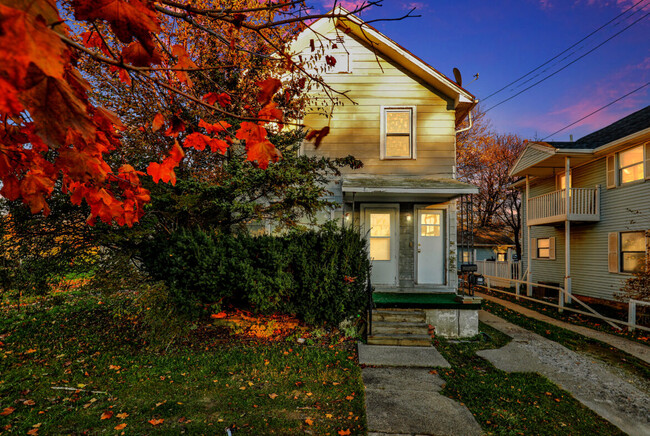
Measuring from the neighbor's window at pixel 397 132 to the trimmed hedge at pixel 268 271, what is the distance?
3.55m

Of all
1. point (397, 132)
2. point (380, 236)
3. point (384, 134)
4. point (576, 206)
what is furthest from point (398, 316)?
point (576, 206)

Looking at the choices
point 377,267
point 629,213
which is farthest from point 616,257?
point 377,267

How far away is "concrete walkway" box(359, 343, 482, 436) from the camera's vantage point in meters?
3.05

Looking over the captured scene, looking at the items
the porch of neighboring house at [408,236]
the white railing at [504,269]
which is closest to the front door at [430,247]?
the porch of neighboring house at [408,236]

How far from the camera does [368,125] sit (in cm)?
830

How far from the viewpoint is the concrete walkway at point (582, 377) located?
364 cm

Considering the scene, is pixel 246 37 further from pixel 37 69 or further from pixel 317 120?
pixel 37 69

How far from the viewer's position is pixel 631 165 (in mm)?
10547

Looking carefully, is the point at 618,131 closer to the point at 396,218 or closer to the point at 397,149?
the point at 397,149

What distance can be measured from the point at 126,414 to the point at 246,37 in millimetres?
7103

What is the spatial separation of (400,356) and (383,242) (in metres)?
3.55

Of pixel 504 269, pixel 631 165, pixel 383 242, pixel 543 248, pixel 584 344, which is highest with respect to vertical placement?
pixel 631 165

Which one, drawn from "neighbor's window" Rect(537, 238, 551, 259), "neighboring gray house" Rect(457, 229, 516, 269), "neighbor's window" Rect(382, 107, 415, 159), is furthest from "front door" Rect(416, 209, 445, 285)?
"neighboring gray house" Rect(457, 229, 516, 269)

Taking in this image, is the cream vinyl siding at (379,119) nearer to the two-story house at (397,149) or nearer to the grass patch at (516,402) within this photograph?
the two-story house at (397,149)
